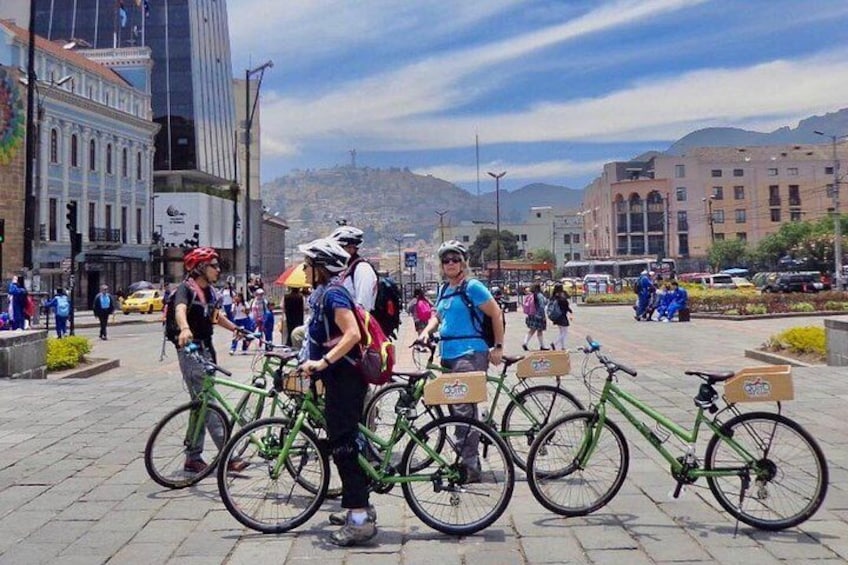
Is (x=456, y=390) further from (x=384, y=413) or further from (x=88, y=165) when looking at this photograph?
(x=88, y=165)

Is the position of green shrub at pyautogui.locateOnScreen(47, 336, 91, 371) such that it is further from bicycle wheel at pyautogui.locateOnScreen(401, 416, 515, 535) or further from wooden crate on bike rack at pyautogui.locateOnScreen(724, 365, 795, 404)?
wooden crate on bike rack at pyautogui.locateOnScreen(724, 365, 795, 404)

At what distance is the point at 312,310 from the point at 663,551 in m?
2.47

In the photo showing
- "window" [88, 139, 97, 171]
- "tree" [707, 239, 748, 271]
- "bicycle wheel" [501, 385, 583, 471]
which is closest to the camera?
"bicycle wheel" [501, 385, 583, 471]

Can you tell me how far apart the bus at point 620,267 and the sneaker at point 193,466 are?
59071mm

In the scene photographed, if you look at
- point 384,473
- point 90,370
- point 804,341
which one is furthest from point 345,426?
point 804,341

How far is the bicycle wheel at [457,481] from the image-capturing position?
5.02m

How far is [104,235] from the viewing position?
50.9 meters

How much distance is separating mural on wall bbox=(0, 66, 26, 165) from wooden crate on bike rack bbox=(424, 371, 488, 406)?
1649 inches

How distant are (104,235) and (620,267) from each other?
4101 centimetres

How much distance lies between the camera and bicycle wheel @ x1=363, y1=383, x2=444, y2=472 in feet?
17.0

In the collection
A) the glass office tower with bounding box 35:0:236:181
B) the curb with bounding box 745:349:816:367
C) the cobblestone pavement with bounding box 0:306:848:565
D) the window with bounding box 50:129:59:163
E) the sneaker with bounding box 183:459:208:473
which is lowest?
the cobblestone pavement with bounding box 0:306:848:565

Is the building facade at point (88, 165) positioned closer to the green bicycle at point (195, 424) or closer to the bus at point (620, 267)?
the bus at point (620, 267)

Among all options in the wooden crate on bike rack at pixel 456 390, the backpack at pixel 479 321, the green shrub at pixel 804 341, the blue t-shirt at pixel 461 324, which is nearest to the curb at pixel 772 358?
the green shrub at pixel 804 341

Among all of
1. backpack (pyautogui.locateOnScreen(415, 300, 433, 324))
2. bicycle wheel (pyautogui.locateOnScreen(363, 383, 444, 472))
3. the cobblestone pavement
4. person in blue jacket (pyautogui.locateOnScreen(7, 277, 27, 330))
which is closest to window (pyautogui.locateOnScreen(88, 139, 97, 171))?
person in blue jacket (pyautogui.locateOnScreen(7, 277, 27, 330))
